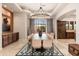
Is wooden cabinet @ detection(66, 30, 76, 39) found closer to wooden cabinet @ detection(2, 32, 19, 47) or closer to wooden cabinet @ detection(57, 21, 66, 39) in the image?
wooden cabinet @ detection(57, 21, 66, 39)

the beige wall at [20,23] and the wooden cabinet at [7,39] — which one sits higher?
the beige wall at [20,23]

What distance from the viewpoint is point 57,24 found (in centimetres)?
1340

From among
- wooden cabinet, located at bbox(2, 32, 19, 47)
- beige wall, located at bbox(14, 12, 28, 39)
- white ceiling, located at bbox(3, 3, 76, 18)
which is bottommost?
wooden cabinet, located at bbox(2, 32, 19, 47)

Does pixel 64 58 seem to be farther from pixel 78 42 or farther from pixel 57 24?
pixel 57 24

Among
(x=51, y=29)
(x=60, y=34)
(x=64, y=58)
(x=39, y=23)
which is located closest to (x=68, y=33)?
(x=60, y=34)

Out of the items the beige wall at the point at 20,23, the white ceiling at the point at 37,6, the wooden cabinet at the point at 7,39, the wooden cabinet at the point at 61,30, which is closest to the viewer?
the wooden cabinet at the point at 7,39

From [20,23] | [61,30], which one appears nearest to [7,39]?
[20,23]

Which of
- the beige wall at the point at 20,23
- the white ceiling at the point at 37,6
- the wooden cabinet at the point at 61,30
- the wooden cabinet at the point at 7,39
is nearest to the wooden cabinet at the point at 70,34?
the wooden cabinet at the point at 61,30

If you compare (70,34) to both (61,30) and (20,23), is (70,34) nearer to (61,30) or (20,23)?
(61,30)

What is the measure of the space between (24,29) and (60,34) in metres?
3.81

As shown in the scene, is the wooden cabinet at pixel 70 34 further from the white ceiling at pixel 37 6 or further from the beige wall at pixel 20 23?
the beige wall at pixel 20 23

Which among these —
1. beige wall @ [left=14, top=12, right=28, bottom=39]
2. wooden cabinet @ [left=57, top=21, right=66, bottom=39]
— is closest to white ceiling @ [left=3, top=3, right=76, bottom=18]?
beige wall @ [left=14, top=12, right=28, bottom=39]

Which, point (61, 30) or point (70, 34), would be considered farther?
point (70, 34)

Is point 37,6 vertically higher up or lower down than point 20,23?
higher up
